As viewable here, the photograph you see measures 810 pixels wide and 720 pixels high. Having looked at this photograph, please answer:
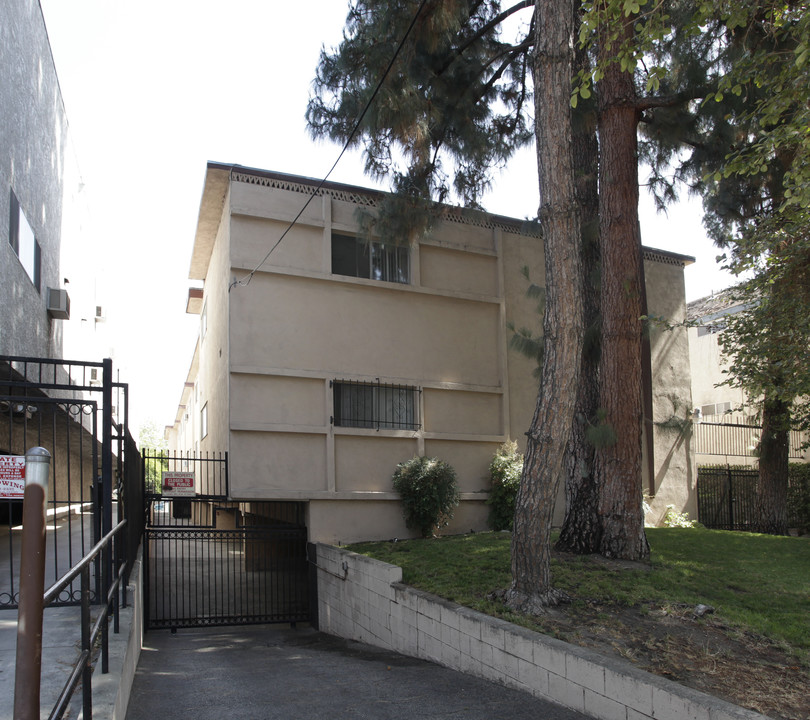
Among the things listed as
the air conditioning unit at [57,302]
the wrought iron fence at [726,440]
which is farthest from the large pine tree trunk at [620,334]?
the wrought iron fence at [726,440]

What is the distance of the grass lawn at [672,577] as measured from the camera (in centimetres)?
714

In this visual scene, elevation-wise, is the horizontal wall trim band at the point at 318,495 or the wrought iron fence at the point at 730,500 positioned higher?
the horizontal wall trim band at the point at 318,495

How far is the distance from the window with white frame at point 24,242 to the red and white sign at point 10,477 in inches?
166

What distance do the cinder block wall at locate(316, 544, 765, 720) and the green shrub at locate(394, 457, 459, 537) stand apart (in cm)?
240

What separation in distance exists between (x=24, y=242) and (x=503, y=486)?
9.49 meters

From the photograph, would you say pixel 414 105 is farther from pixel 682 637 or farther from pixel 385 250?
pixel 682 637

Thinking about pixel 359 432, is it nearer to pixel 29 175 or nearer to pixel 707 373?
pixel 29 175

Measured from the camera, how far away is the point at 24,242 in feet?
31.2

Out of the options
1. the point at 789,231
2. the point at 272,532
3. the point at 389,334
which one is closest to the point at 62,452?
the point at 272,532

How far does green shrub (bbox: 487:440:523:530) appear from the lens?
14.3 m

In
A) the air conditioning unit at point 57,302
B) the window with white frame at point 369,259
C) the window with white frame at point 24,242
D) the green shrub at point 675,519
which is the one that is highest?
the window with white frame at point 369,259

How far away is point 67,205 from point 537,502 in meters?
10.4

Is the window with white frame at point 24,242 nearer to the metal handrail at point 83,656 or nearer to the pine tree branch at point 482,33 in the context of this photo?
the metal handrail at point 83,656

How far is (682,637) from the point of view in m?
6.43
